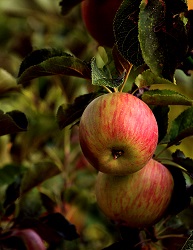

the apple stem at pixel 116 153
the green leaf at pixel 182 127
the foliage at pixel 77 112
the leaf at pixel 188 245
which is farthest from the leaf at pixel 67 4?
the leaf at pixel 188 245

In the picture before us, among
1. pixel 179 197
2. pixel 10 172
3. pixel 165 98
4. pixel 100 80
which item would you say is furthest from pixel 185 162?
pixel 10 172

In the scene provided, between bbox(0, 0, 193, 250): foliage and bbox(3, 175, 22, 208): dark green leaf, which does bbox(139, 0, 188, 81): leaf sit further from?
bbox(3, 175, 22, 208): dark green leaf

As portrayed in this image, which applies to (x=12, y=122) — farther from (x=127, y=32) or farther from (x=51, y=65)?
(x=127, y=32)

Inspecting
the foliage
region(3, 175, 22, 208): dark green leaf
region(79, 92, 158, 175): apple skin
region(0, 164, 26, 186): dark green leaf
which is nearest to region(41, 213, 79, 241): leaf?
the foliage

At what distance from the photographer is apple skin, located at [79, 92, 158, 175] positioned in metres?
0.96

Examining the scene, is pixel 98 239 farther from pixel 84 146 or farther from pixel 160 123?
pixel 84 146

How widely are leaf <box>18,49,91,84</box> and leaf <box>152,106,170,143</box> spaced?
0.20 m

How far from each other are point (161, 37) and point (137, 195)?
1.01 ft

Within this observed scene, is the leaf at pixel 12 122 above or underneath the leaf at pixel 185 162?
above

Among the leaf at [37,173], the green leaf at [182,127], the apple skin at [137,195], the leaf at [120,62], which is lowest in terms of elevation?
the leaf at [37,173]

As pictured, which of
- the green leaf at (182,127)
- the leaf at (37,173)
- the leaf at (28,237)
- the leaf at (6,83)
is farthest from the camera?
the leaf at (6,83)

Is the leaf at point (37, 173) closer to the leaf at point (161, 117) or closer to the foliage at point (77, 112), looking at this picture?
the foliage at point (77, 112)

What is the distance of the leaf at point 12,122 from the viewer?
3.75ft

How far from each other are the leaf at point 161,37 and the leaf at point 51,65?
14 centimetres
